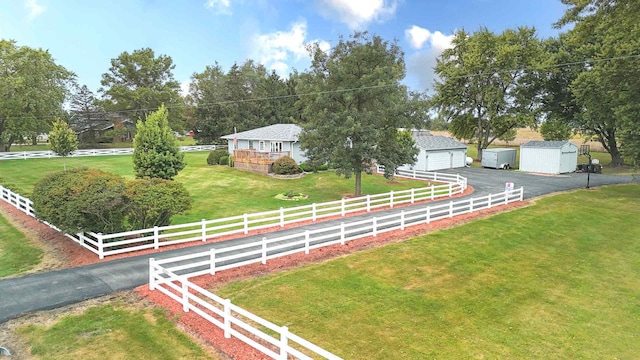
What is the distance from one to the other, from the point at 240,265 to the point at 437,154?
33.8 m

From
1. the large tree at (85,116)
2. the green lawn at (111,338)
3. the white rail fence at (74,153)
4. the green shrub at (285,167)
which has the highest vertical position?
the large tree at (85,116)

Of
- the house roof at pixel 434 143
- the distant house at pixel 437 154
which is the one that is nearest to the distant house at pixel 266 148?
the distant house at pixel 437 154

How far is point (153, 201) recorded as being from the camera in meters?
16.1

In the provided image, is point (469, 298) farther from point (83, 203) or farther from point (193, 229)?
point (83, 203)

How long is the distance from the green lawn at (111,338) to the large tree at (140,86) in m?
57.5

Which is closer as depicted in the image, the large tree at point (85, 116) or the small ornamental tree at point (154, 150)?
the small ornamental tree at point (154, 150)

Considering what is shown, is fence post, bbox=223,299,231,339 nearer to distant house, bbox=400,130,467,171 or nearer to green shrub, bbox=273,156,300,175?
green shrub, bbox=273,156,300,175

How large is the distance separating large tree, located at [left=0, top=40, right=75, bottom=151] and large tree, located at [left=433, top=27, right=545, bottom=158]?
1957 inches

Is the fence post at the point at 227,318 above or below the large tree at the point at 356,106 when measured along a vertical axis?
below

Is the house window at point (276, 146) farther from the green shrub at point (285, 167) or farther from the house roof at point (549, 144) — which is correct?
the house roof at point (549, 144)

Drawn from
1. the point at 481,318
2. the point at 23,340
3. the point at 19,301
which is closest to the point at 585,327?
the point at 481,318

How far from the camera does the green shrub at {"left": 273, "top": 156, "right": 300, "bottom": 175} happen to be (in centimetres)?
3600

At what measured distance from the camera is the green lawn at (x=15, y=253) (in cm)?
1412

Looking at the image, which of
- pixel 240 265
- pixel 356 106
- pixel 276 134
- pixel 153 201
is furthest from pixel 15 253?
pixel 276 134
